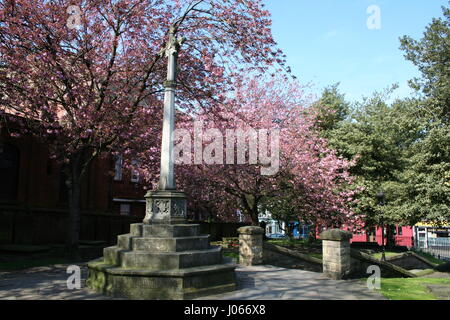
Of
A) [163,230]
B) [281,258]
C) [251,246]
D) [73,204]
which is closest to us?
[163,230]

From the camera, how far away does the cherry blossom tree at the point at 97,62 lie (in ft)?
45.1

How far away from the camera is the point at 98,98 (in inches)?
583

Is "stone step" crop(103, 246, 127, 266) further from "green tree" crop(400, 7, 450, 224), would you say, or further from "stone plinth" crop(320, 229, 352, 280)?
"green tree" crop(400, 7, 450, 224)

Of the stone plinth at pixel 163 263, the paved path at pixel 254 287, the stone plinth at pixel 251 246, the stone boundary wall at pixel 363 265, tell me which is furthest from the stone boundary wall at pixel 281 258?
the stone plinth at pixel 163 263

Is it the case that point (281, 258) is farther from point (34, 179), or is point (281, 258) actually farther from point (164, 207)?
point (34, 179)

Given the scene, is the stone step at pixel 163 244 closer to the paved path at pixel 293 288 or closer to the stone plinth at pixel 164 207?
the stone plinth at pixel 164 207

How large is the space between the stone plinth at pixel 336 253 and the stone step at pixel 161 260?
4553 millimetres

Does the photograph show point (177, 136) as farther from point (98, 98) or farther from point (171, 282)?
point (171, 282)

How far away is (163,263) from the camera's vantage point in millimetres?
8234

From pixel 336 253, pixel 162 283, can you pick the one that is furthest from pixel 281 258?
pixel 162 283

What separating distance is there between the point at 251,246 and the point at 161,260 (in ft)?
19.9

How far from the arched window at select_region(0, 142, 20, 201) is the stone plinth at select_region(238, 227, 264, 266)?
13705 mm

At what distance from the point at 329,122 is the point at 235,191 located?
1481 centimetres

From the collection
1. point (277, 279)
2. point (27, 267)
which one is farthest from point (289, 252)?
point (27, 267)
